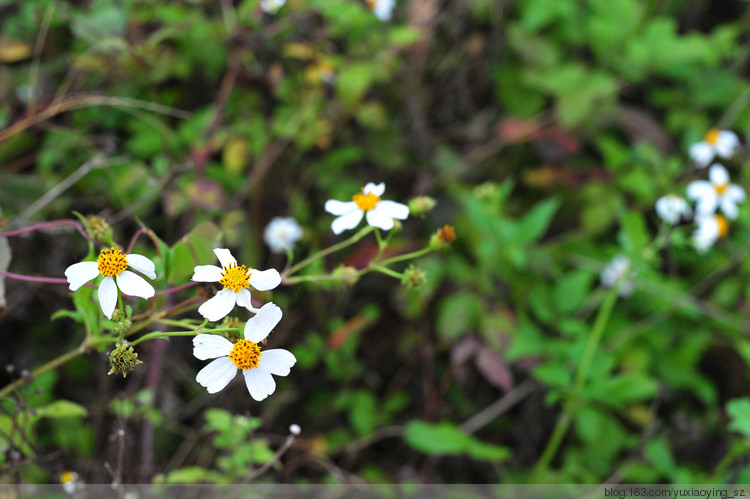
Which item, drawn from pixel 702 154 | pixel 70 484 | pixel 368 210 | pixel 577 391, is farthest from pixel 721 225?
pixel 70 484

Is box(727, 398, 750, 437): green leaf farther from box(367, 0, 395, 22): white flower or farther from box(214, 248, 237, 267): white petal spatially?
box(367, 0, 395, 22): white flower

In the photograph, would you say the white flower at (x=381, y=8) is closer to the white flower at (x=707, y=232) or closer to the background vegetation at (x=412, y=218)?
the background vegetation at (x=412, y=218)

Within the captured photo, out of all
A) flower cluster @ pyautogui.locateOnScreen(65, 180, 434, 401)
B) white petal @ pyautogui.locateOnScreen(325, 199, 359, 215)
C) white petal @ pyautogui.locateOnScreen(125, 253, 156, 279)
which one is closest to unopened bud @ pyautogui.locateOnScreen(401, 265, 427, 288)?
white petal @ pyautogui.locateOnScreen(325, 199, 359, 215)

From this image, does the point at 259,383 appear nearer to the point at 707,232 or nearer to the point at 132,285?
the point at 132,285

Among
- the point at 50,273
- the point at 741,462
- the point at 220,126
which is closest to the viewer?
the point at 741,462

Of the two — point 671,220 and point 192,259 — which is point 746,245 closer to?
point 671,220

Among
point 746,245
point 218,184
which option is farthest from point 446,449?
point 746,245

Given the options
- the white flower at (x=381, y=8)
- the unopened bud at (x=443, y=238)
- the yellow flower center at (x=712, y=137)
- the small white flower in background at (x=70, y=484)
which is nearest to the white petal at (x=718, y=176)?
the yellow flower center at (x=712, y=137)
